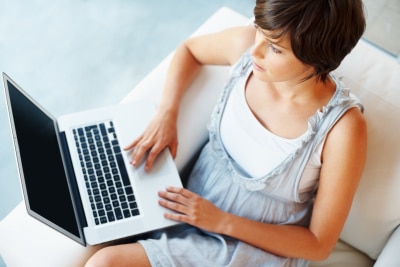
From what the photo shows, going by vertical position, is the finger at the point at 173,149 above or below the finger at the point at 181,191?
above

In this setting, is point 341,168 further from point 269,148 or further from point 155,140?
point 155,140

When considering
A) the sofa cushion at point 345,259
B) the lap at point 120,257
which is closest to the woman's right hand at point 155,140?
the lap at point 120,257

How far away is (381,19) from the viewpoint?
2201 mm

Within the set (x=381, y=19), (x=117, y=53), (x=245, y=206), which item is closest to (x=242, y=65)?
(x=245, y=206)

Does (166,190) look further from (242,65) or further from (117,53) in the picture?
(117,53)

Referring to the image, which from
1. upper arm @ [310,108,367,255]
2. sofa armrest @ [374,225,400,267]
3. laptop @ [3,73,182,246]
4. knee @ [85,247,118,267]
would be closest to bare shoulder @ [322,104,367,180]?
upper arm @ [310,108,367,255]

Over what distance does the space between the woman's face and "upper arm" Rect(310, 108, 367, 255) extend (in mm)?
150

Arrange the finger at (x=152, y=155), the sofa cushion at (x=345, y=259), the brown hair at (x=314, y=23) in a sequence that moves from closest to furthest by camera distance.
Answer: the brown hair at (x=314, y=23)
the finger at (x=152, y=155)
the sofa cushion at (x=345, y=259)

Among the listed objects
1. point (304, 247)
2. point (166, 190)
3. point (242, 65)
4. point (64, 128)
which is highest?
point (242, 65)

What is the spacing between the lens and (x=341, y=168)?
3.30ft

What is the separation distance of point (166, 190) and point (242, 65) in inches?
14.8

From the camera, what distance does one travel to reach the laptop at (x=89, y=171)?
102 cm

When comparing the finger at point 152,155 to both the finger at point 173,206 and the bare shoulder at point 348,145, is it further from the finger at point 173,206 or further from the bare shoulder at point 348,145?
the bare shoulder at point 348,145

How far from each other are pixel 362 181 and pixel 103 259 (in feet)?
2.21
